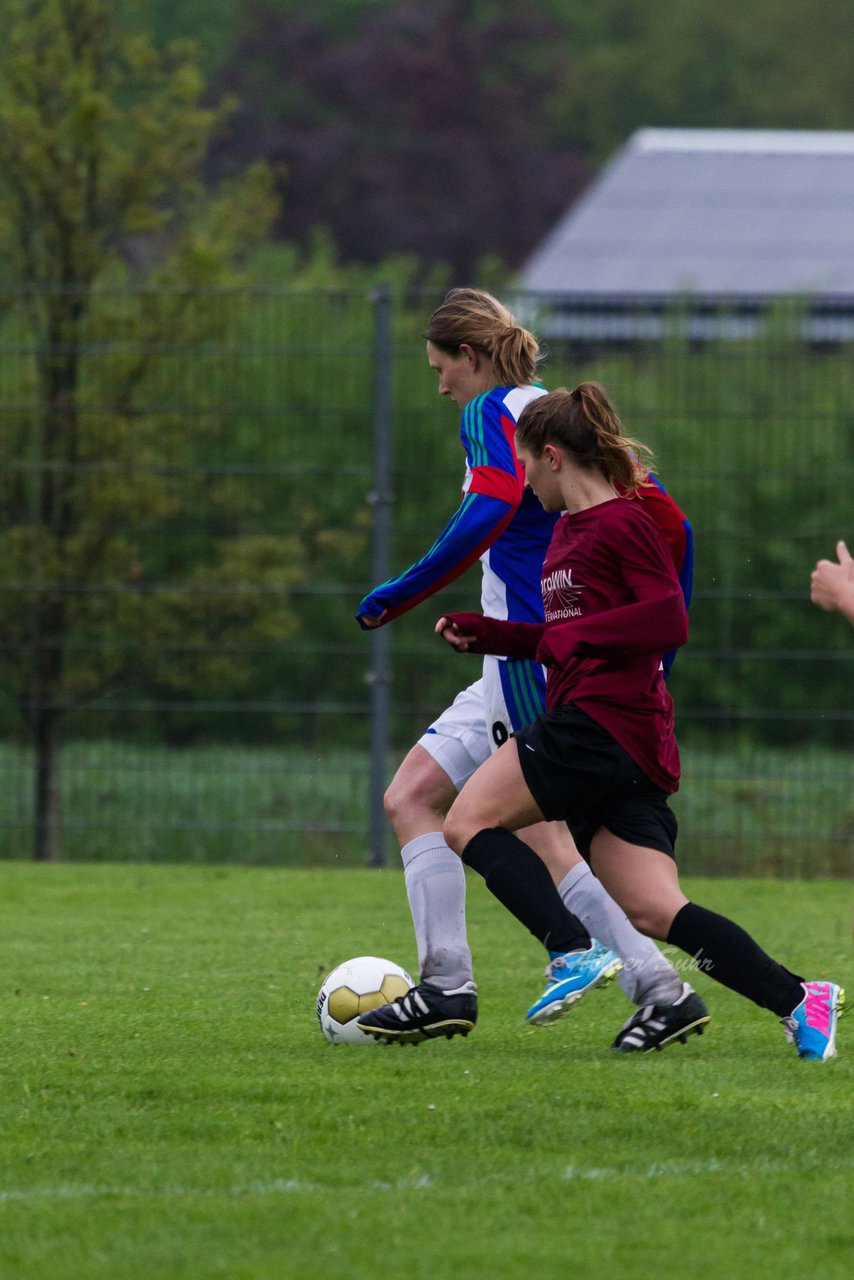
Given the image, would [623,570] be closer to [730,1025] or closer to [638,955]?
[638,955]

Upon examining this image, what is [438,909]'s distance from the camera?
5898 mm

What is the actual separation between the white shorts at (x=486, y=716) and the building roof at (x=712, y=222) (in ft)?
88.9

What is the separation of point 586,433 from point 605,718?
0.74 m

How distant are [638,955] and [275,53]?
4330cm

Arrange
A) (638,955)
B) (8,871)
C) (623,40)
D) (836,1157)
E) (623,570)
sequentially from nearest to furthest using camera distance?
(836,1157), (623,570), (638,955), (8,871), (623,40)

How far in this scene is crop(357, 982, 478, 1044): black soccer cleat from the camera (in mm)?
5730

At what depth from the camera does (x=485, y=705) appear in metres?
6.03

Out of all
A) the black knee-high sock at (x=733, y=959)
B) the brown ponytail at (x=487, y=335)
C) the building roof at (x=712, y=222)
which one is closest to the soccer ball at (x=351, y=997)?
the black knee-high sock at (x=733, y=959)

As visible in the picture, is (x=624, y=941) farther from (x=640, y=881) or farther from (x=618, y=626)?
(x=618, y=626)

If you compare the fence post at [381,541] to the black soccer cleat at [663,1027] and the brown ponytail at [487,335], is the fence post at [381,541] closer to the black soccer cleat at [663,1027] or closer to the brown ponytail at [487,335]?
the brown ponytail at [487,335]

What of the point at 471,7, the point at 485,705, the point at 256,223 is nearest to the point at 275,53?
the point at 471,7

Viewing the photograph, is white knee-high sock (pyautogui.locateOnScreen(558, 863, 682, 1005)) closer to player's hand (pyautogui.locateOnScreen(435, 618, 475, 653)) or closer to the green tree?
player's hand (pyautogui.locateOnScreen(435, 618, 475, 653))

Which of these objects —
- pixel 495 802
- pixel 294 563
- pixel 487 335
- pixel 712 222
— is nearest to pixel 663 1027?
pixel 495 802

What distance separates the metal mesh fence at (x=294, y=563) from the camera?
11305 mm
